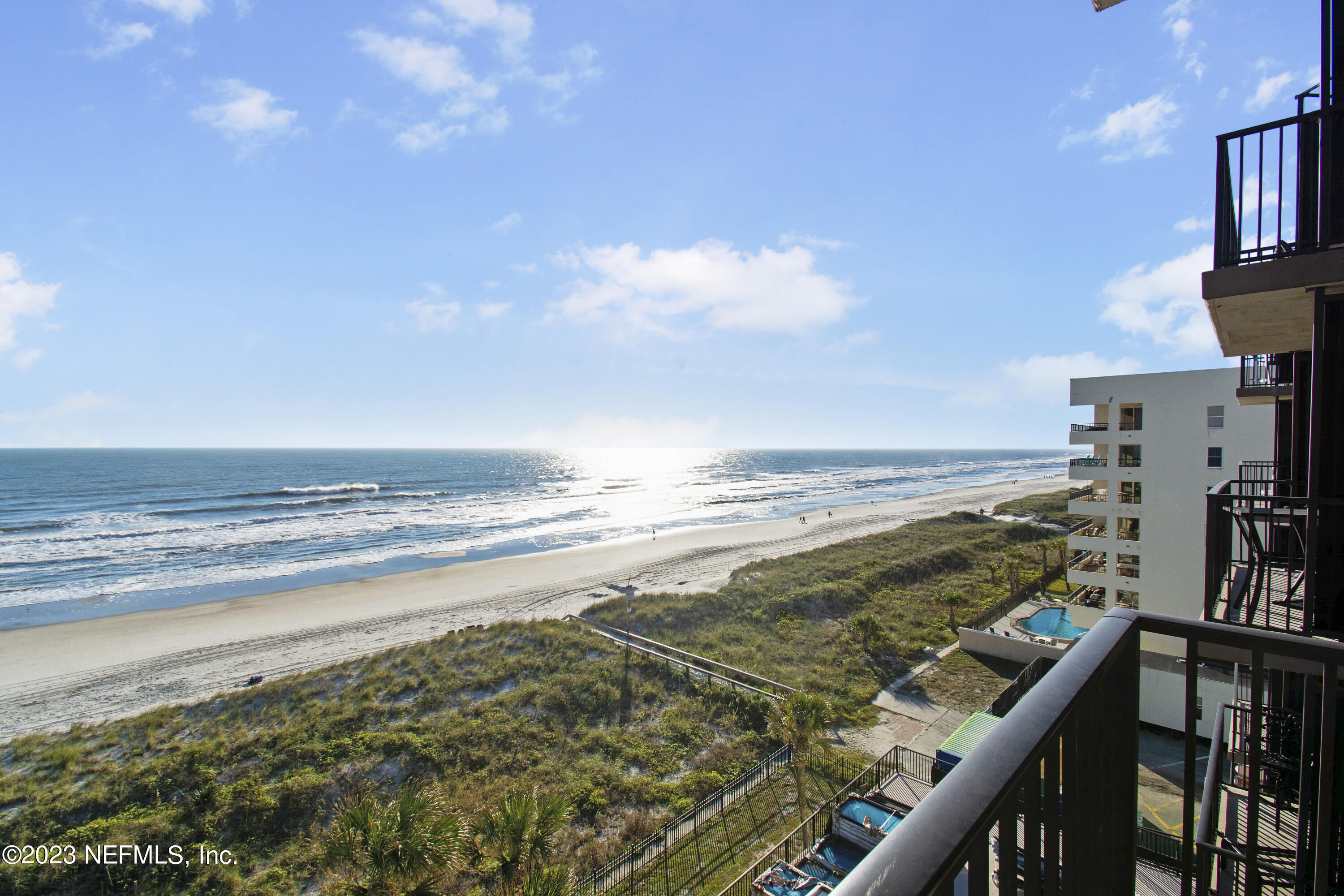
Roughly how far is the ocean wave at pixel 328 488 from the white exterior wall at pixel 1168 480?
88102 millimetres

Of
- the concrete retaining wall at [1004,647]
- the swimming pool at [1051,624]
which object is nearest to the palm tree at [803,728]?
the concrete retaining wall at [1004,647]

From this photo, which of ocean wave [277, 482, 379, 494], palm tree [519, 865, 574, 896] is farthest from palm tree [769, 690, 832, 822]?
ocean wave [277, 482, 379, 494]

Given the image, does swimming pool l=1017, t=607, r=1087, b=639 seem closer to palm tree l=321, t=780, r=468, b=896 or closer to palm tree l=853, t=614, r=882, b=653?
palm tree l=853, t=614, r=882, b=653

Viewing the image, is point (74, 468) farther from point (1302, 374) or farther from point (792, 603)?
point (1302, 374)

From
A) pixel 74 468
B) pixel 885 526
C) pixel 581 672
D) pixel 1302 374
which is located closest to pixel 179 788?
pixel 581 672

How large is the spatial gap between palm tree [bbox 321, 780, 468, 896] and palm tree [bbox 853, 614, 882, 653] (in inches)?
658

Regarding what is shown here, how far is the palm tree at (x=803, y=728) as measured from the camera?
43.0 ft

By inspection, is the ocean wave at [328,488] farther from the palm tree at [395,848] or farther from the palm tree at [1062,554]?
the palm tree at [395,848]

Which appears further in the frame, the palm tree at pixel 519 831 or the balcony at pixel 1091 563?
the balcony at pixel 1091 563

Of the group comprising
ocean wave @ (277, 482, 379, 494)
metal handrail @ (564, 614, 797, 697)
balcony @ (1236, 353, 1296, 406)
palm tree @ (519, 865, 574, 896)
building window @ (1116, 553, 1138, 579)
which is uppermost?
balcony @ (1236, 353, 1296, 406)

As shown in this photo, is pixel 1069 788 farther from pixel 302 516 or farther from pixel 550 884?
pixel 302 516

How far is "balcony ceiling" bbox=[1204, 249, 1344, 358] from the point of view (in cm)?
348

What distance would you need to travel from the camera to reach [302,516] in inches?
2432

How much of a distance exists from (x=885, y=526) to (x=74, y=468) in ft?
517
